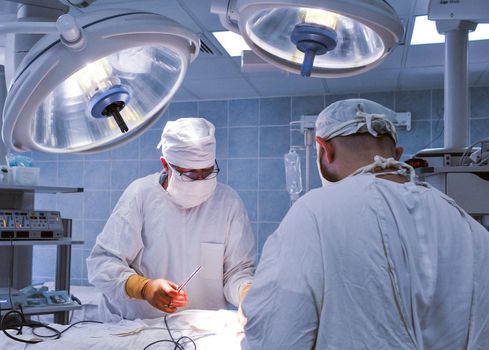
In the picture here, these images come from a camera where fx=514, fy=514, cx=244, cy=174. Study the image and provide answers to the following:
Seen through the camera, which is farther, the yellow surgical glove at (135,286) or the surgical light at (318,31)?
the yellow surgical glove at (135,286)

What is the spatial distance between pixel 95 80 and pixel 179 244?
1.37m

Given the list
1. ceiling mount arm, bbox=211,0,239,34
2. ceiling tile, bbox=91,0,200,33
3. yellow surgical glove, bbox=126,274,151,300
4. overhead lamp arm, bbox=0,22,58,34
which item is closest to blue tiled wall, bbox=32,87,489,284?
ceiling tile, bbox=91,0,200,33

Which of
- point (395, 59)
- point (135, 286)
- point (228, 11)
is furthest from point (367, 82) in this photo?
point (228, 11)

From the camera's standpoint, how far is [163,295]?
1.88 meters

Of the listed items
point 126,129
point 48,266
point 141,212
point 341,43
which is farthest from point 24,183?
point 48,266

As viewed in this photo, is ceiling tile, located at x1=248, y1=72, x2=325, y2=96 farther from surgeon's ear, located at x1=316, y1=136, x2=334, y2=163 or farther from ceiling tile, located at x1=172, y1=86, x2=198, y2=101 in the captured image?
surgeon's ear, located at x1=316, y1=136, x2=334, y2=163

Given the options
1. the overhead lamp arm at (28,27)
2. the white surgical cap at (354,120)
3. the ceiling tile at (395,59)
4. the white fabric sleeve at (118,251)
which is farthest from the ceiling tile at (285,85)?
the overhead lamp arm at (28,27)

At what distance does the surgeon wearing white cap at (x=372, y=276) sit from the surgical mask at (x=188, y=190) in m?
1.10

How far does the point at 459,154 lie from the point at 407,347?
1441 mm

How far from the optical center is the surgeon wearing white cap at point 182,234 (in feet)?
6.98

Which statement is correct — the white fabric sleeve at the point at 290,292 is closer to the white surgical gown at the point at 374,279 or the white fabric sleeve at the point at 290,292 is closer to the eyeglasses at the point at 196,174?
the white surgical gown at the point at 374,279

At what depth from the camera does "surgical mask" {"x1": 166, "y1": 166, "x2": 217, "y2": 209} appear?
219 centimetres

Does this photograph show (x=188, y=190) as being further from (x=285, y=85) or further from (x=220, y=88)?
(x=220, y=88)

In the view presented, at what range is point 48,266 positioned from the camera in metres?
5.48
